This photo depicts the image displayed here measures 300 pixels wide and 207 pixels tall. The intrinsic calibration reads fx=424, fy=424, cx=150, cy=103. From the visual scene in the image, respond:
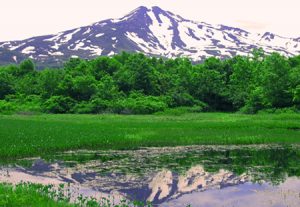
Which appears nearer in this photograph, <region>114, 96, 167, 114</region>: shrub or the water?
the water

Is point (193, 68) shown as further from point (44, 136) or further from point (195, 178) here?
point (195, 178)

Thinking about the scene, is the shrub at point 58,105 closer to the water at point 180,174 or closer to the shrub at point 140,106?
the shrub at point 140,106

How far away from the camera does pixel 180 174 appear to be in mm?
23344

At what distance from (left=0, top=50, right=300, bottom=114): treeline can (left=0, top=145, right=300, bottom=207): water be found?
1610 inches

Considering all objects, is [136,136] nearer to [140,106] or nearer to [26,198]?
[26,198]

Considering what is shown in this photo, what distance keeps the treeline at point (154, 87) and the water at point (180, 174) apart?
4088 centimetres

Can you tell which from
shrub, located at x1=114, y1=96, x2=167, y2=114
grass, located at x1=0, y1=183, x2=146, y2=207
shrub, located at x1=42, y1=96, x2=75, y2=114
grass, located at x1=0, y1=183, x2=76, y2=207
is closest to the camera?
grass, located at x1=0, y1=183, x2=76, y2=207

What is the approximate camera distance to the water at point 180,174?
18.6m

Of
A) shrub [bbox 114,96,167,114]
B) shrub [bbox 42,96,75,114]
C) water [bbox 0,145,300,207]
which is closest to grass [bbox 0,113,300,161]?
water [bbox 0,145,300,207]

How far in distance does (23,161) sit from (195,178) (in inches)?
439

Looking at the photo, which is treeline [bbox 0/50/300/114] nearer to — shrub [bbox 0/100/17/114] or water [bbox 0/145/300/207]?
shrub [bbox 0/100/17/114]

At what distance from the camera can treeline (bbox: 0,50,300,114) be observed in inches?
2849

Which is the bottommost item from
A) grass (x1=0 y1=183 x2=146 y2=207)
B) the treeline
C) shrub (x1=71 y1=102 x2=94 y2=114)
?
shrub (x1=71 y1=102 x2=94 y2=114)

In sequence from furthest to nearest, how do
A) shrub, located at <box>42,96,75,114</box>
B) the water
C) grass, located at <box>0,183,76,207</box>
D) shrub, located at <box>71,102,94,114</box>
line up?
shrub, located at <box>42,96,75,114</box>, shrub, located at <box>71,102,94,114</box>, the water, grass, located at <box>0,183,76,207</box>
